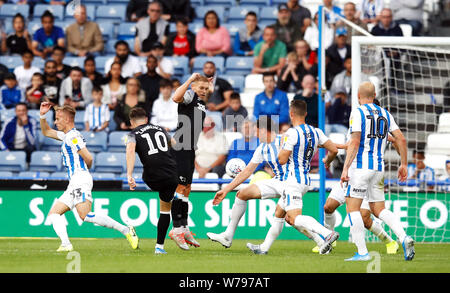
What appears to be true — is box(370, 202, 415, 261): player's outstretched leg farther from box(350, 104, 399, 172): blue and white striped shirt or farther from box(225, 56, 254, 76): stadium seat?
box(225, 56, 254, 76): stadium seat

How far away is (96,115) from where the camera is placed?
17.0 m

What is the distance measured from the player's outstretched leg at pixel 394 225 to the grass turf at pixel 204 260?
0.47 ft

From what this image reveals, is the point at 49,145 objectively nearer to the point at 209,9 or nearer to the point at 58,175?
the point at 58,175

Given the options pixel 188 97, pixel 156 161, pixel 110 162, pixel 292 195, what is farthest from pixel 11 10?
pixel 292 195

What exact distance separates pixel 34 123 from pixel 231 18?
560 centimetres

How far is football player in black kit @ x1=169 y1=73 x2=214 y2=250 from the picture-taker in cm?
1094

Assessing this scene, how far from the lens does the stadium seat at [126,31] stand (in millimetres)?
19953

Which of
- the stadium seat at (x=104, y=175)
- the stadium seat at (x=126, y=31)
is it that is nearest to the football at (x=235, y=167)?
the stadium seat at (x=104, y=175)

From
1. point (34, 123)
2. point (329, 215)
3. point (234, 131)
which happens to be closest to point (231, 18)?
point (234, 131)

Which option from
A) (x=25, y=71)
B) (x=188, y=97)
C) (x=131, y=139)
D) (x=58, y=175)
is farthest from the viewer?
(x=25, y=71)

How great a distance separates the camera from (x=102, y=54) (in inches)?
768

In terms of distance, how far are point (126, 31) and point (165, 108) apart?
398cm

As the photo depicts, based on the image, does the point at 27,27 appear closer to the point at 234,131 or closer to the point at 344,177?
the point at 234,131

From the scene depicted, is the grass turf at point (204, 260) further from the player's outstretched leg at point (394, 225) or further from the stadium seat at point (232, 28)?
the stadium seat at point (232, 28)
